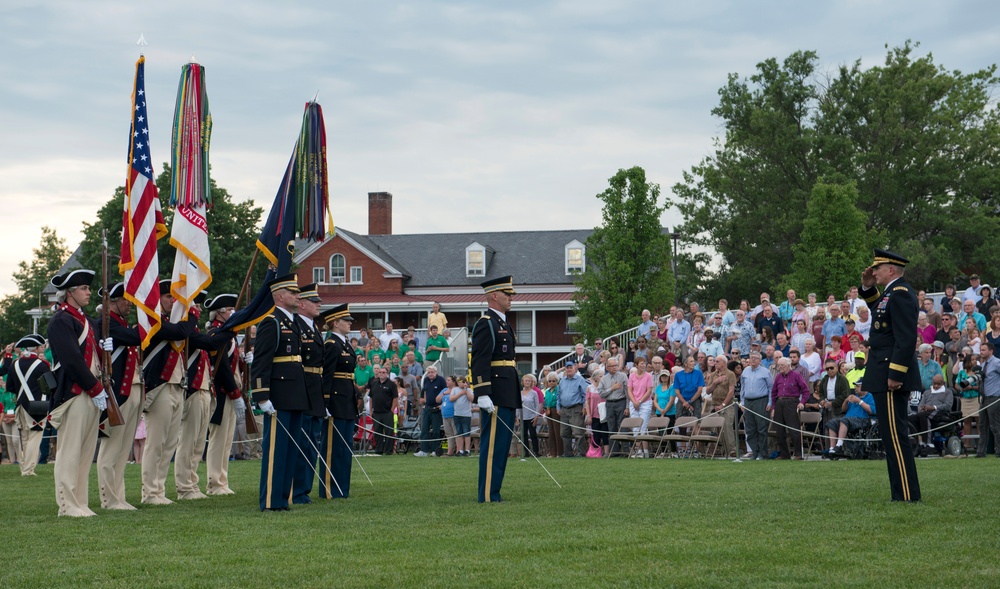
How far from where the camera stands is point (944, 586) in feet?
20.4

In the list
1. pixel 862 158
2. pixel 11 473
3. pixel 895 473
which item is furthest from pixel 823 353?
pixel 862 158

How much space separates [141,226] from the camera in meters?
12.5

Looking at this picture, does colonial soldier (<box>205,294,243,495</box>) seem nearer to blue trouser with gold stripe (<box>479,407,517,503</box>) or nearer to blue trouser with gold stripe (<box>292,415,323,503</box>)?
blue trouser with gold stripe (<box>292,415,323,503</box>)

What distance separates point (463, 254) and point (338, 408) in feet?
179

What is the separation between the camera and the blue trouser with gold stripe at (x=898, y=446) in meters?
10.1

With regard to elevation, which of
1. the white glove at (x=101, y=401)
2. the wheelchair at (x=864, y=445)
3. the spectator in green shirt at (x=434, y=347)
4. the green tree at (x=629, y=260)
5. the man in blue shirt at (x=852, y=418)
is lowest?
the wheelchair at (x=864, y=445)

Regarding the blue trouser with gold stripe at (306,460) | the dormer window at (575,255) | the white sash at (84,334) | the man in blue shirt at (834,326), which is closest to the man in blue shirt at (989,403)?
the man in blue shirt at (834,326)

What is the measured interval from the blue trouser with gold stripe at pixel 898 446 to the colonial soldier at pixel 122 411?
7.42 m

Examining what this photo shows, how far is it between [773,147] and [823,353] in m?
34.8

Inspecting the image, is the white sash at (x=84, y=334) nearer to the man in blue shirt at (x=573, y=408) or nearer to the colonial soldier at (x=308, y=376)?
the colonial soldier at (x=308, y=376)

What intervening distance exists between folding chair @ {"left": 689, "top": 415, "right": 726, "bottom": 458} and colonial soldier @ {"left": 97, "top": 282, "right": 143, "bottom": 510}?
11318 mm

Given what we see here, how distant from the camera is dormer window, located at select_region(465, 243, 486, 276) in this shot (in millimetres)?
66000

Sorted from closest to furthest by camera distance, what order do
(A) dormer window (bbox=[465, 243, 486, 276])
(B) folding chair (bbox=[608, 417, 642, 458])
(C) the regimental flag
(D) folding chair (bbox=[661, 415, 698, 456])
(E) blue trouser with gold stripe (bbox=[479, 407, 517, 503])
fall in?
(E) blue trouser with gold stripe (bbox=[479, 407, 517, 503])
(C) the regimental flag
(D) folding chair (bbox=[661, 415, 698, 456])
(B) folding chair (bbox=[608, 417, 642, 458])
(A) dormer window (bbox=[465, 243, 486, 276])

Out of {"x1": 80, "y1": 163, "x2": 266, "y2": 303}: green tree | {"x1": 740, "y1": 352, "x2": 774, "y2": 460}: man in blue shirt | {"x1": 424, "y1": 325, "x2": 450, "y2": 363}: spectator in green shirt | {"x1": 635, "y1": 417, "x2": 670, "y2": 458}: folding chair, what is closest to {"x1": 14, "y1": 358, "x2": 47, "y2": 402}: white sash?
{"x1": 635, "y1": 417, "x2": 670, "y2": 458}: folding chair
